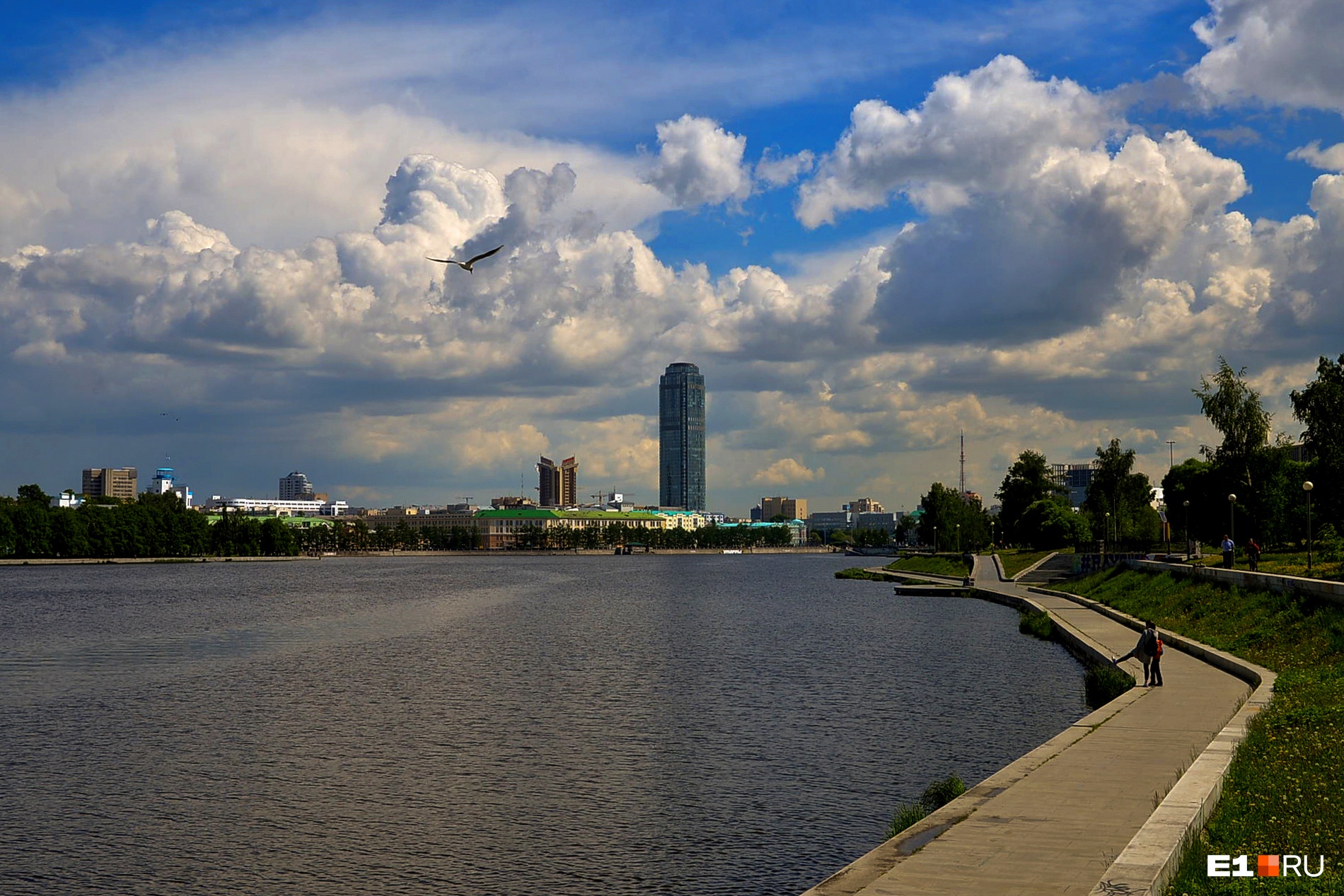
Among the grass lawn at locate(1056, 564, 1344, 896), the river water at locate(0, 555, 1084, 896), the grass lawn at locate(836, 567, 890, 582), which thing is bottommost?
the grass lawn at locate(836, 567, 890, 582)

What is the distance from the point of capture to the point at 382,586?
138000 millimetres

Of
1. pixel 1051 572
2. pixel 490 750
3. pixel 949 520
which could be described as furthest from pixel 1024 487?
pixel 490 750

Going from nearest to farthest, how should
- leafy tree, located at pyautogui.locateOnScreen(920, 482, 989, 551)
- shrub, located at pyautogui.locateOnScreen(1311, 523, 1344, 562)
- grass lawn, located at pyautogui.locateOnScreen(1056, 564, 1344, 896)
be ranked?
grass lawn, located at pyautogui.locateOnScreen(1056, 564, 1344, 896) → shrub, located at pyautogui.locateOnScreen(1311, 523, 1344, 562) → leafy tree, located at pyautogui.locateOnScreen(920, 482, 989, 551)

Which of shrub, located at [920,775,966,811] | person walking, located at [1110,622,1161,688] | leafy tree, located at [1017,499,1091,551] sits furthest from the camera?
leafy tree, located at [1017,499,1091,551]

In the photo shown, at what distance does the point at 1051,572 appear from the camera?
4294 inches

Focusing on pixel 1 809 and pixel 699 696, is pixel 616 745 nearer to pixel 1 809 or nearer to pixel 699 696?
pixel 699 696

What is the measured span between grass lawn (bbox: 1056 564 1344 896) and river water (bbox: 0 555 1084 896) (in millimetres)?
6270

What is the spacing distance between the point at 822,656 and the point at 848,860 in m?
34.0

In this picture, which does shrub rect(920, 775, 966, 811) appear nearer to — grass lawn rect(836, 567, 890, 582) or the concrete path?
the concrete path

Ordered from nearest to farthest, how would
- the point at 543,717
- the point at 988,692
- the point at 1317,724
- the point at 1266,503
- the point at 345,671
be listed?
the point at 1317,724
the point at 543,717
the point at 988,692
the point at 345,671
the point at 1266,503

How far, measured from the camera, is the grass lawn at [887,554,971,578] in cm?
12838

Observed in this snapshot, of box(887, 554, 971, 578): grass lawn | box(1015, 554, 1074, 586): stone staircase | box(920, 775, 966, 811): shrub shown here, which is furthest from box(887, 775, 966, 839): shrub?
box(887, 554, 971, 578): grass lawn

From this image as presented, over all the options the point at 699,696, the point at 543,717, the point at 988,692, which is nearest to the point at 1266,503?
the point at 988,692

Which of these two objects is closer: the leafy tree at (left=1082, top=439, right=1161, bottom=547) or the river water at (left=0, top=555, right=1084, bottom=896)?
the river water at (left=0, top=555, right=1084, bottom=896)
